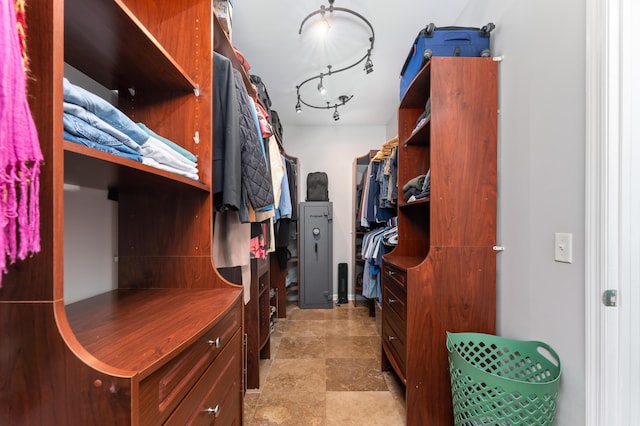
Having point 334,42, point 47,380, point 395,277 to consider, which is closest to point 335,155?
point 334,42

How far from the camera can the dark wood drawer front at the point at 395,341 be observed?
1360 millimetres

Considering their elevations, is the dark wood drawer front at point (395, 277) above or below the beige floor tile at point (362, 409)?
above

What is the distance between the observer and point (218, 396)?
748mm

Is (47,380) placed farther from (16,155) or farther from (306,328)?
(306,328)

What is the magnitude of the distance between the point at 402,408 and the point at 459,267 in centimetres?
96

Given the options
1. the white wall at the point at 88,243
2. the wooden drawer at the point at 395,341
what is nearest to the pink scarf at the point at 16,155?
the white wall at the point at 88,243

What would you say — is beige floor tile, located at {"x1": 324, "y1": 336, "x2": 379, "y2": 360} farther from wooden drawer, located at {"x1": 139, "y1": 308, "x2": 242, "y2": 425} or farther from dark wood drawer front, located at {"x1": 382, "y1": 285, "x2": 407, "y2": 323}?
wooden drawer, located at {"x1": 139, "y1": 308, "x2": 242, "y2": 425}

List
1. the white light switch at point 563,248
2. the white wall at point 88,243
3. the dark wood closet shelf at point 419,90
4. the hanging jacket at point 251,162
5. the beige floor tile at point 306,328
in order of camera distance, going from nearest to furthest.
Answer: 1. the white wall at point 88,243
2. the white light switch at point 563,248
3. the hanging jacket at point 251,162
4. the dark wood closet shelf at point 419,90
5. the beige floor tile at point 306,328

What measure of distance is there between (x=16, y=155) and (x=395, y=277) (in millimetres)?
1552

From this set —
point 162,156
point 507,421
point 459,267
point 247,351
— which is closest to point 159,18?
point 162,156

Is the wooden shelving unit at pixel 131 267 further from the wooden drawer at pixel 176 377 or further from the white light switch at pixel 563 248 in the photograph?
the white light switch at pixel 563 248

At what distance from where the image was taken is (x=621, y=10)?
0.79m

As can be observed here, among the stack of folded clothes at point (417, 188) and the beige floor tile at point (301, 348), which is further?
A: the beige floor tile at point (301, 348)

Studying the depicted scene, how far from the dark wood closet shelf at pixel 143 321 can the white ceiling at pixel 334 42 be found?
5.94 ft
